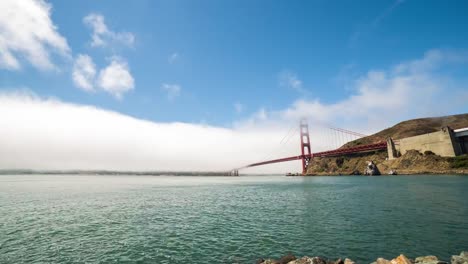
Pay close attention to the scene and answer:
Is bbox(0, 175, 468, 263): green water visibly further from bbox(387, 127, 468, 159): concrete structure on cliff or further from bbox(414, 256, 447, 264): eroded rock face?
bbox(387, 127, 468, 159): concrete structure on cliff

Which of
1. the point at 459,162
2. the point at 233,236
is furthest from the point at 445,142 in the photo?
the point at 233,236

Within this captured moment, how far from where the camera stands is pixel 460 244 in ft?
45.0

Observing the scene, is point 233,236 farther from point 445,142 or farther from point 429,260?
point 445,142

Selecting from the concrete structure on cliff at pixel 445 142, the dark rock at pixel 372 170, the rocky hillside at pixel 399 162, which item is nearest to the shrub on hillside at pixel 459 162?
the rocky hillside at pixel 399 162

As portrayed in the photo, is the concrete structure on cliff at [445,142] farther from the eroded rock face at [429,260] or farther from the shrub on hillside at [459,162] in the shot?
the eroded rock face at [429,260]

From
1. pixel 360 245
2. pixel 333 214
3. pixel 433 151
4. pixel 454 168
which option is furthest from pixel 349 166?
pixel 360 245

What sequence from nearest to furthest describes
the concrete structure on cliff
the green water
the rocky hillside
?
the green water < the rocky hillside < the concrete structure on cliff

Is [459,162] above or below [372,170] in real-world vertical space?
above

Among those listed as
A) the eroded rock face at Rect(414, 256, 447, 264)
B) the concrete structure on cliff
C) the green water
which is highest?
the concrete structure on cliff

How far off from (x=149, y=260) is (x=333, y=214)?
18.3 meters

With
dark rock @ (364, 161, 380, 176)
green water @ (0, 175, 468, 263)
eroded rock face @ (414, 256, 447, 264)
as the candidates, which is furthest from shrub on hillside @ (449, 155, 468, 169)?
eroded rock face @ (414, 256, 447, 264)

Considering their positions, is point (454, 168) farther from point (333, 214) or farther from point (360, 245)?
point (360, 245)

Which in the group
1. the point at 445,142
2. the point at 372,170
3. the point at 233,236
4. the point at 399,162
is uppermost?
the point at 445,142

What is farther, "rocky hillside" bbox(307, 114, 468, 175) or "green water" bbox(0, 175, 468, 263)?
"rocky hillside" bbox(307, 114, 468, 175)
